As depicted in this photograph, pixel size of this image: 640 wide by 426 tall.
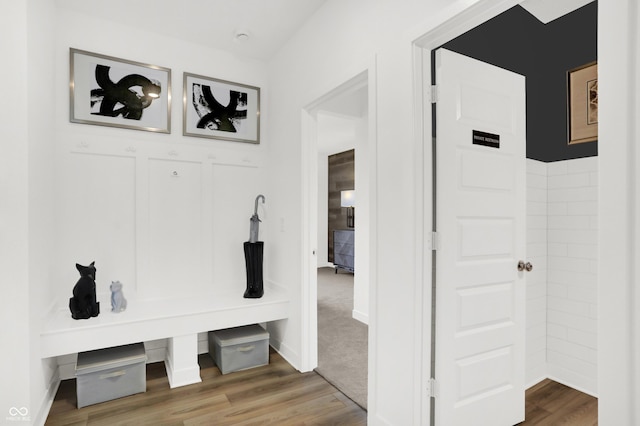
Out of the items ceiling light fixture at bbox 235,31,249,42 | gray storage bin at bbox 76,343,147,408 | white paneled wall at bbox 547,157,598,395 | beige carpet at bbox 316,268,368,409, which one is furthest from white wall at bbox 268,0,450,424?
gray storage bin at bbox 76,343,147,408

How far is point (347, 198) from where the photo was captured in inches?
287

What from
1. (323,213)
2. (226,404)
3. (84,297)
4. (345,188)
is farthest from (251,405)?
(323,213)

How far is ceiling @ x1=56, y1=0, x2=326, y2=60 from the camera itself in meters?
2.50

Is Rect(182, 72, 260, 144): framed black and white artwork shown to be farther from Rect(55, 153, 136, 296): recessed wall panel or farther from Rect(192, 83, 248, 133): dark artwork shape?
Rect(55, 153, 136, 296): recessed wall panel

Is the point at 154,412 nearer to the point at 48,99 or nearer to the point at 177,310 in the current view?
the point at 177,310

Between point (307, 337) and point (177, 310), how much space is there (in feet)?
3.20

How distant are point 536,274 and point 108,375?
2.93 meters

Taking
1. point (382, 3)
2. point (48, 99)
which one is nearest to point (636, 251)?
point (382, 3)

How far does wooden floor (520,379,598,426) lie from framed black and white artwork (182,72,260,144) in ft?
9.32

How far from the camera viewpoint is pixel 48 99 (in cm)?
233

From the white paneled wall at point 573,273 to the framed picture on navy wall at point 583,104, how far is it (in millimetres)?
182

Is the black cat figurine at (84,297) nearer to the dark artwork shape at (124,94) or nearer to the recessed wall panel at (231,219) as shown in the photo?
the recessed wall panel at (231,219)

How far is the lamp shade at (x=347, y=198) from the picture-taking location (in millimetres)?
7188

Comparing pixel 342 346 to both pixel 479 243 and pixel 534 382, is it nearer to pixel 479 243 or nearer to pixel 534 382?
pixel 534 382
